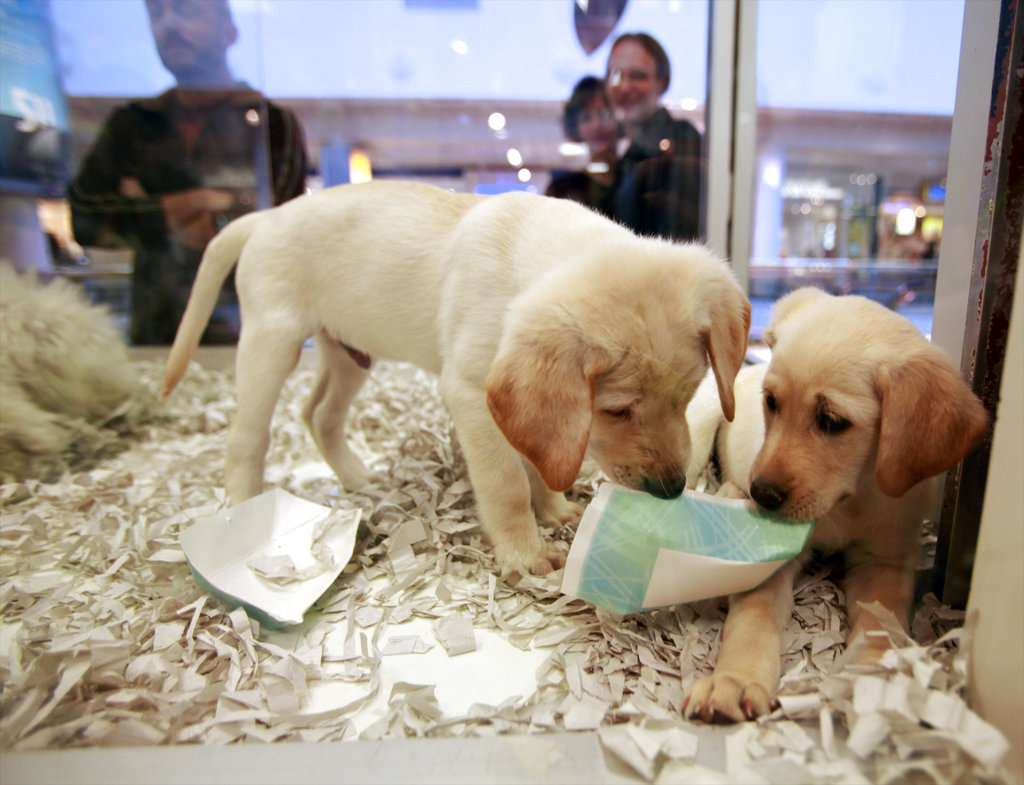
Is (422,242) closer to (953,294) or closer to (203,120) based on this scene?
(953,294)

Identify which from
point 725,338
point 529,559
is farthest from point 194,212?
point 725,338

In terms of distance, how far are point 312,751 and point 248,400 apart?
4.38 feet

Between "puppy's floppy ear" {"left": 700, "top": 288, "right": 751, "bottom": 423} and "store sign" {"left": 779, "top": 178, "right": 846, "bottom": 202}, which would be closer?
"puppy's floppy ear" {"left": 700, "top": 288, "right": 751, "bottom": 423}

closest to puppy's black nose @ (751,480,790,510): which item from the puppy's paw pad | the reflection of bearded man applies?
the puppy's paw pad

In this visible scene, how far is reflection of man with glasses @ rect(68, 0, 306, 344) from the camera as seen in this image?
3242mm

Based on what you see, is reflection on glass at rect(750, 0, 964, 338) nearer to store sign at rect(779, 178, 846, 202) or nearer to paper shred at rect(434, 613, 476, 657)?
store sign at rect(779, 178, 846, 202)

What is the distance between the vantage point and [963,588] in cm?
128

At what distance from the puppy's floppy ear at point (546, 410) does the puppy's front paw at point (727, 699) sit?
0.43m

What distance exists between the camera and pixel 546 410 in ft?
4.06

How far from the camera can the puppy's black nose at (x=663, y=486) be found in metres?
1.36

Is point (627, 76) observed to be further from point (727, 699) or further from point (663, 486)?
point (727, 699)

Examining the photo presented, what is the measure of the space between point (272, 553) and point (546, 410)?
92 cm

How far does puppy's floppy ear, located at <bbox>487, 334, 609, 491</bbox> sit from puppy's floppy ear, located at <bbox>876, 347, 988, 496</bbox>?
1.85 ft

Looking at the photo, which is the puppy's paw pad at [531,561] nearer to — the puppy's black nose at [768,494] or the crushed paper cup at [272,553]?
the crushed paper cup at [272,553]
